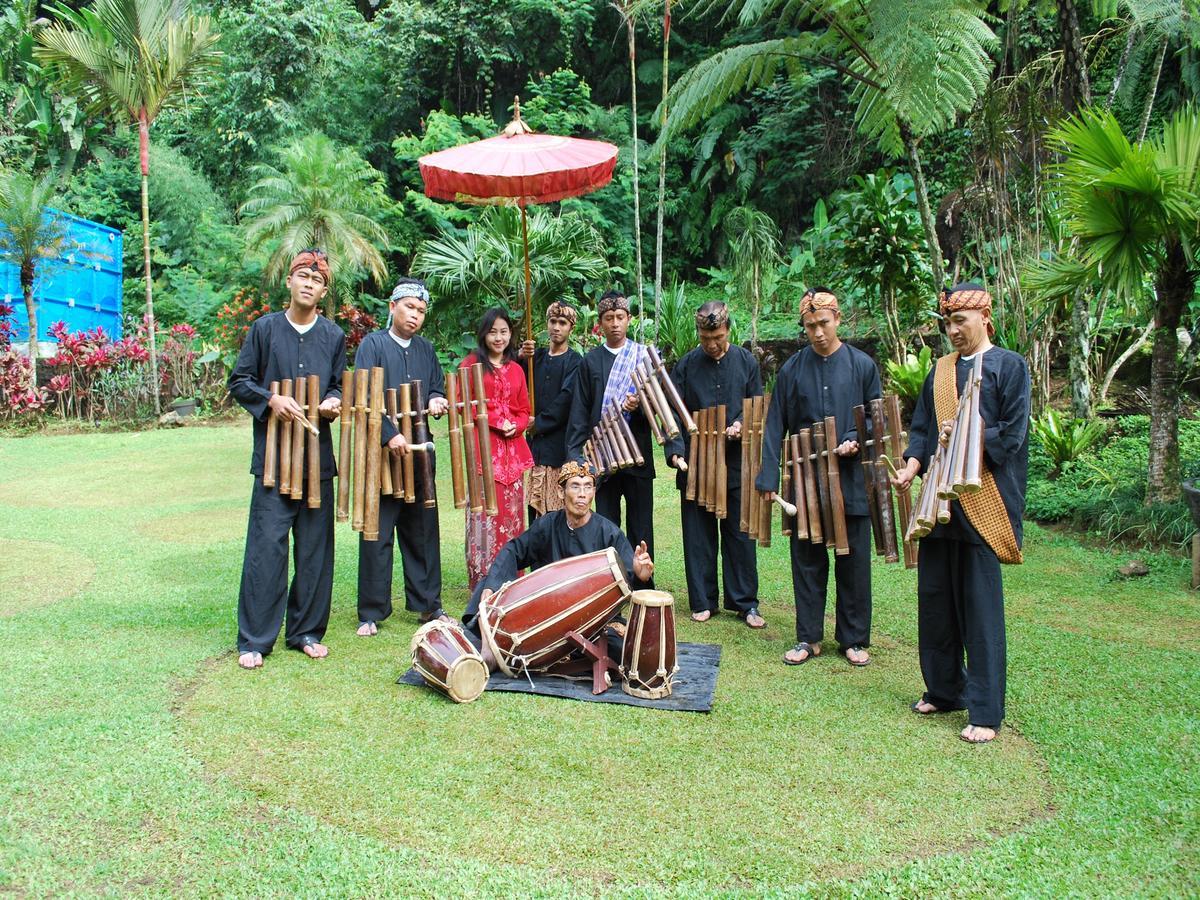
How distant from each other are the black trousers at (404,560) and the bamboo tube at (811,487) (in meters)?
2.27

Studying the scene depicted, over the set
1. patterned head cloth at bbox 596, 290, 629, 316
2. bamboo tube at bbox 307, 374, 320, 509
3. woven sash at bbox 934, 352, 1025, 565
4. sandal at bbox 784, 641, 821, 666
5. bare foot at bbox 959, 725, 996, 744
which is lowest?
bare foot at bbox 959, 725, 996, 744

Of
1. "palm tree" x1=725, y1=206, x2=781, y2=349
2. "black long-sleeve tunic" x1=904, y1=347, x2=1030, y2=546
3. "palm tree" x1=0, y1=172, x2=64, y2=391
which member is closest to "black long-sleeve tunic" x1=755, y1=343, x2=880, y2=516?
"black long-sleeve tunic" x1=904, y1=347, x2=1030, y2=546

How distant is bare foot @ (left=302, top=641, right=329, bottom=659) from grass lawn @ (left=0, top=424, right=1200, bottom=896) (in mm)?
63

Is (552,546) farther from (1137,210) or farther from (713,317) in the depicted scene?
(1137,210)

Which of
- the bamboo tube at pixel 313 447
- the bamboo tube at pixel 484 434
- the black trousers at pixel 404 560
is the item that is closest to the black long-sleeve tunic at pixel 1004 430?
the bamboo tube at pixel 484 434

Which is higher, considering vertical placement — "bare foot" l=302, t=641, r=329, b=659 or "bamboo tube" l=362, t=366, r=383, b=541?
"bamboo tube" l=362, t=366, r=383, b=541

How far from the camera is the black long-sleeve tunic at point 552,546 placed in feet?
16.7

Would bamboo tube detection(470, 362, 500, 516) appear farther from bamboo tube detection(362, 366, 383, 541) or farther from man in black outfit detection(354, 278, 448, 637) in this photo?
bamboo tube detection(362, 366, 383, 541)

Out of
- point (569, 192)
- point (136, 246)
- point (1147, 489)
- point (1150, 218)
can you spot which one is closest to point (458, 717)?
point (569, 192)

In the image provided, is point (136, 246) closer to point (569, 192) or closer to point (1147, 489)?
point (569, 192)

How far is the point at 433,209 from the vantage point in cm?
1920

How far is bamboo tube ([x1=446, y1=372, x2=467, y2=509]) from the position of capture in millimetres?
5676

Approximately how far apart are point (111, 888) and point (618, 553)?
271 centimetres

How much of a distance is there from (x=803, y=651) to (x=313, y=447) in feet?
9.61
